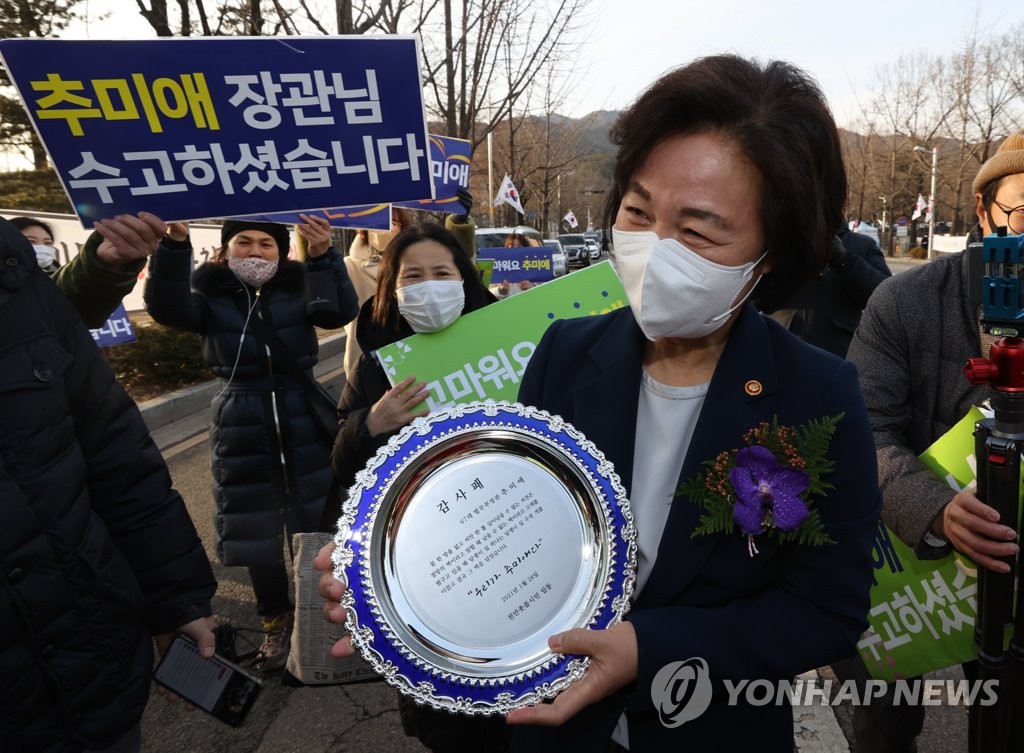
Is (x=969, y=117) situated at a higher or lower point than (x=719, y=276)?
lower

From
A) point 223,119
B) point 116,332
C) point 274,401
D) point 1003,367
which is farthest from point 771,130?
point 116,332

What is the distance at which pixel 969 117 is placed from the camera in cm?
3497

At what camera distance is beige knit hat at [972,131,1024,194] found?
1786mm

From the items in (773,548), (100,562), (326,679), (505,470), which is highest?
(505,470)

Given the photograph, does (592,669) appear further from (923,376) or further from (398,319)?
(398,319)

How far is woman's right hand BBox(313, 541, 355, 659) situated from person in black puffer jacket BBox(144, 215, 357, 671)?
6.72 ft

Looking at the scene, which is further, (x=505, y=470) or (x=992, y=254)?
(x=992, y=254)

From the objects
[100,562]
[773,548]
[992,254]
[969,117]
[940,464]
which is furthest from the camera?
[969,117]

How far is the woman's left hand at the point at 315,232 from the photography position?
2994 mm

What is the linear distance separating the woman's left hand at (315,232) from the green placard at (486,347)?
912mm

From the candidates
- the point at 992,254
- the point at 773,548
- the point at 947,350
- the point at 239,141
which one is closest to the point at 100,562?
the point at 239,141

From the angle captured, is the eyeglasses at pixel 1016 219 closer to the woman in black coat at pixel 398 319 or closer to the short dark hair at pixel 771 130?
the short dark hair at pixel 771 130

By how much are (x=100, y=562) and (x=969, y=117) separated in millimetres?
43726

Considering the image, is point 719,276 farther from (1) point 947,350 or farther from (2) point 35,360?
(2) point 35,360
